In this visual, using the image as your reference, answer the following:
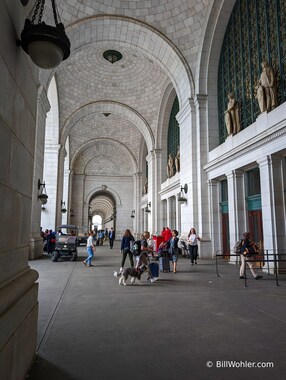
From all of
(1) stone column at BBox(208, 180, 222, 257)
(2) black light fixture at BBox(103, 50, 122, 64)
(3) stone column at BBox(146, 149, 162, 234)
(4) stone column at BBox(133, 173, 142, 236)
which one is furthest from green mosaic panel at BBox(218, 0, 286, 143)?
(4) stone column at BBox(133, 173, 142, 236)

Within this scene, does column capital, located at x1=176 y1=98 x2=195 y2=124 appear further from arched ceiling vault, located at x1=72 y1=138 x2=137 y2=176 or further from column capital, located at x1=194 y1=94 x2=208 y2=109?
arched ceiling vault, located at x1=72 y1=138 x2=137 y2=176

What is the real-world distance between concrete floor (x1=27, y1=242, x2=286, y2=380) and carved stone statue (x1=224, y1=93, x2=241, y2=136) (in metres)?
6.78

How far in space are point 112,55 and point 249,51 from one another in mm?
9970

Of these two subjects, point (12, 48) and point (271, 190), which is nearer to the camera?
point (12, 48)

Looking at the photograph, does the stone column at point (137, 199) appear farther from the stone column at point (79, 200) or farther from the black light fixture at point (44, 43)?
the black light fixture at point (44, 43)

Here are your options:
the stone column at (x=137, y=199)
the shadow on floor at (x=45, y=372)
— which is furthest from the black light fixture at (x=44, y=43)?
Result: the stone column at (x=137, y=199)

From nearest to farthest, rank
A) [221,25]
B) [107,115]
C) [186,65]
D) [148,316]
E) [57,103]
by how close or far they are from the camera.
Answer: [148,316]
[221,25]
[186,65]
[57,103]
[107,115]

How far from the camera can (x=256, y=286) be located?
23.4ft

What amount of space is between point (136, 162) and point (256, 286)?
2547 centimetres

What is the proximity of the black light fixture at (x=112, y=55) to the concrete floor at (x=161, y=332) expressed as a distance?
15.7 meters

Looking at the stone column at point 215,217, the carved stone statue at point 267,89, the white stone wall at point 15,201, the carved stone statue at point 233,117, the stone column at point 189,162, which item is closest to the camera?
the white stone wall at point 15,201

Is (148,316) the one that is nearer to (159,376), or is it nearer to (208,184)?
(159,376)

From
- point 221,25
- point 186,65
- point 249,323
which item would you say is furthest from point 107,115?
point 249,323

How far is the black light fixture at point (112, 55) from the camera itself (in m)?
18.3
